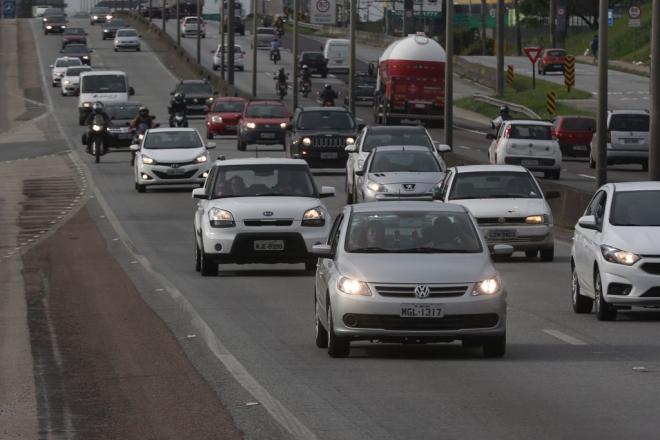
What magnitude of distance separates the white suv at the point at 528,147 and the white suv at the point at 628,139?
4.04 m

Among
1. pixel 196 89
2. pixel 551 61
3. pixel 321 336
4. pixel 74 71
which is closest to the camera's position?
pixel 321 336

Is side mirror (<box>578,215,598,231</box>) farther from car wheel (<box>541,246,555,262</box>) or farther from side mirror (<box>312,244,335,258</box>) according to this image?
car wheel (<box>541,246,555,262</box>)

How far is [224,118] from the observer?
229ft

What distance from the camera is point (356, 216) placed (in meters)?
17.5

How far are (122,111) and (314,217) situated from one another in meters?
36.0

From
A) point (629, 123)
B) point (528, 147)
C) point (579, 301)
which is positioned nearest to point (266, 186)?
point (579, 301)

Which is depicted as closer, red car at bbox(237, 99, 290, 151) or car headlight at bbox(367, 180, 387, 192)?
car headlight at bbox(367, 180, 387, 192)

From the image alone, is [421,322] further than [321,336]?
No

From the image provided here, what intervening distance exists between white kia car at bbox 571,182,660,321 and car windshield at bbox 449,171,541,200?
7.98m

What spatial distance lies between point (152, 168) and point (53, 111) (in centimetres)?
4595

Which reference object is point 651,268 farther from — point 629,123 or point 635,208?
point 629,123

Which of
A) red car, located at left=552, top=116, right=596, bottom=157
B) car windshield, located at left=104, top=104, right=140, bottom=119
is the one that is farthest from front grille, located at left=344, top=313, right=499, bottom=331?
red car, located at left=552, top=116, right=596, bottom=157

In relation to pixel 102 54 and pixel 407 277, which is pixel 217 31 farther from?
pixel 407 277

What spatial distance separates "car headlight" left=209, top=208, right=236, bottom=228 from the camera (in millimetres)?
25797
